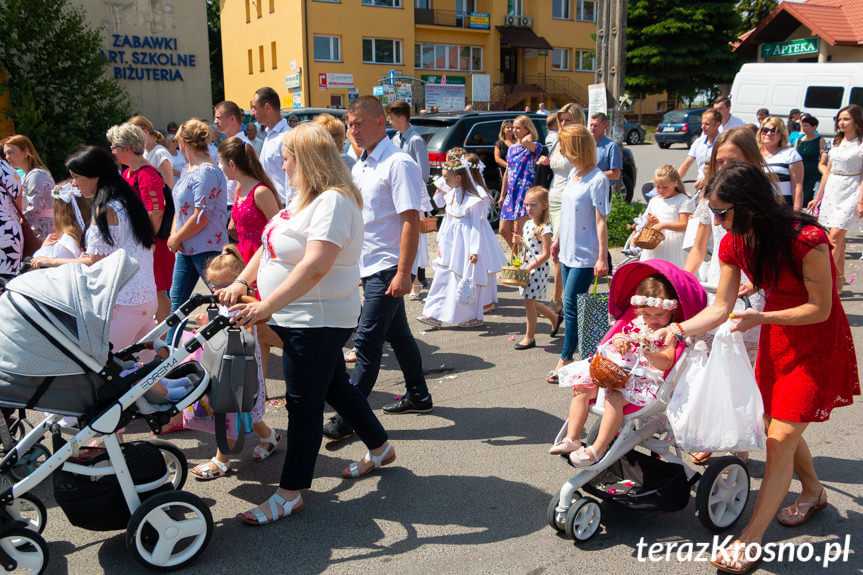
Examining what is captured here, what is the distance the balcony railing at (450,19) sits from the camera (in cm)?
4112

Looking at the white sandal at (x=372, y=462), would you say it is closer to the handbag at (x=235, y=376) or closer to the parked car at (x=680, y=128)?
the handbag at (x=235, y=376)

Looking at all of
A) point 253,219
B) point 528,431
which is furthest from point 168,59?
point 528,431

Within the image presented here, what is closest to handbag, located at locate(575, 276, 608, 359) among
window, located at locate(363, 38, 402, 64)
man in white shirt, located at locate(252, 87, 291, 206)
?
man in white shirt, located at locate(252, 87, 291, 206)

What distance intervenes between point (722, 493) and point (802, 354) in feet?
2.67

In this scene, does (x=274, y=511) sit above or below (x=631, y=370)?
below

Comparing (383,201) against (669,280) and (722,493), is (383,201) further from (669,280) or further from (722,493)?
(722,493)

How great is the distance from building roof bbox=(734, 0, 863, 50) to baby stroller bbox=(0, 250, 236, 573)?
114 ft

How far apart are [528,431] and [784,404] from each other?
193 centimetres

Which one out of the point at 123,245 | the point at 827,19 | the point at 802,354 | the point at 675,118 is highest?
the point at 827,19

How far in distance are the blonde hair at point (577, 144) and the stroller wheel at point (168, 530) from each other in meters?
3.50

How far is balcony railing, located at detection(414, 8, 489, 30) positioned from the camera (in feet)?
135

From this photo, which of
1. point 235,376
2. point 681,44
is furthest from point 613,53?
point 681,44

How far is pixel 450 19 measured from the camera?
138 feet

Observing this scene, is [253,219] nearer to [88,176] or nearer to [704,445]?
[88,176]
